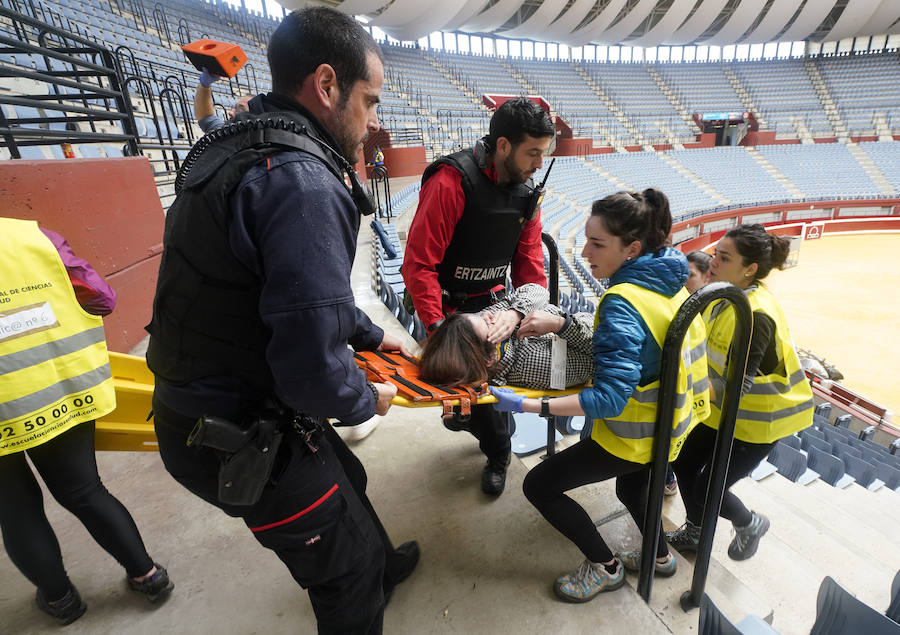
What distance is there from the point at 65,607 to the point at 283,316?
1.56 metres

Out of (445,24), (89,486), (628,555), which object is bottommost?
(628,555)

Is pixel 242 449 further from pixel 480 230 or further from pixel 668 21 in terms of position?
pixel 668 21

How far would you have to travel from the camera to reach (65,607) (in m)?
1.50

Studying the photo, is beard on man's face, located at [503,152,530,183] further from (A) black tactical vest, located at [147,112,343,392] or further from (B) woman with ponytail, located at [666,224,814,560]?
(A) black tactical vest, located at [147,112,343,392]

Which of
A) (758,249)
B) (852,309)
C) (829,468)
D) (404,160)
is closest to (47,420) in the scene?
(758,249)

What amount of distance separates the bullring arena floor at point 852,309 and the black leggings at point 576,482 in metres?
9.53

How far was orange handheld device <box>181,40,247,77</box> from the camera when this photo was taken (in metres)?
2.35

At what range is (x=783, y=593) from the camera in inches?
75.9

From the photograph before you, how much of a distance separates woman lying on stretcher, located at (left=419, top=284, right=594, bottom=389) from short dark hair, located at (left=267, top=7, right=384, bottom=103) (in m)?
0.90

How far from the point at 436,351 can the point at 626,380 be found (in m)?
0.68

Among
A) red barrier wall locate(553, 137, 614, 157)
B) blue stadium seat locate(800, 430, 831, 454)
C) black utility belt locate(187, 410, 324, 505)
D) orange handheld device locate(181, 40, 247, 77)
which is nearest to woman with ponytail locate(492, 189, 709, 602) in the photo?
black utility belt locate(187, 410, 324, 505)

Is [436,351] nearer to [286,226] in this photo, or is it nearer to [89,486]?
[286,226]

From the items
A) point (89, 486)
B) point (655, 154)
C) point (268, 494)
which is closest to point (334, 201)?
point (268, 494)

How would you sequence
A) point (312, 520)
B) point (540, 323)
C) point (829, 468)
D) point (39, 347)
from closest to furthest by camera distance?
point (312, 520) → point (39, 347) → point (540, 323) → point (829, 468)
